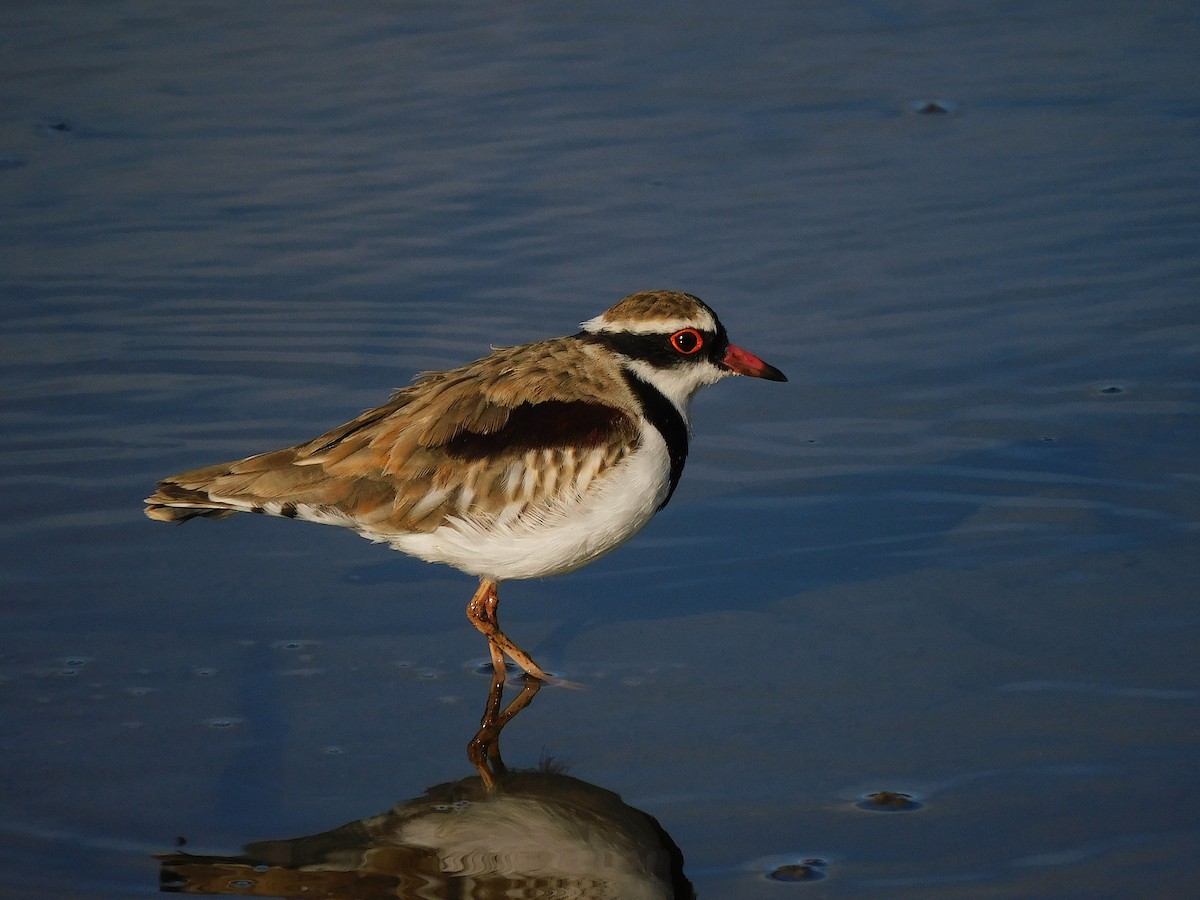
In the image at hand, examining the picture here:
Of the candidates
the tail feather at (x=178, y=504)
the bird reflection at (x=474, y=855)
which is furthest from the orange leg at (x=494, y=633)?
the tail feather at (x=178, y=504)

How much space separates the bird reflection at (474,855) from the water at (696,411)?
0.33ft

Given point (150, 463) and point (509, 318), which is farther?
point (509, 318)

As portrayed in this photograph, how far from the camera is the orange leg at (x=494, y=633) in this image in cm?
723

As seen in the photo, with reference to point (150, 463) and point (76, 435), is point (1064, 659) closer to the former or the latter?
point (150, 463)

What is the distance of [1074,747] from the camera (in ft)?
21.2

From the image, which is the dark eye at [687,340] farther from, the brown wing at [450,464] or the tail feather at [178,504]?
the tail feather at [178,504]

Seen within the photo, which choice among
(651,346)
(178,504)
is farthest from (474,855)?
(651,346)

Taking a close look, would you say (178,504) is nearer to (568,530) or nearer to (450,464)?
(450,464)

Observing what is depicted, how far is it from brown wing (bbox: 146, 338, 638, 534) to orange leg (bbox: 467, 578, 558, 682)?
0.43m

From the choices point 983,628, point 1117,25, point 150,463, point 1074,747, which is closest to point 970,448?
point 983,628

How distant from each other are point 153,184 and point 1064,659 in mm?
8224

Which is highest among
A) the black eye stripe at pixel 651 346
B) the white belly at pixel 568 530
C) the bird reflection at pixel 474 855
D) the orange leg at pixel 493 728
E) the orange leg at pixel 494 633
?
the black eye stripe at pixel 651 346

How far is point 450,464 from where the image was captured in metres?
7.41

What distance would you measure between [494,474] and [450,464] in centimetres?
22
